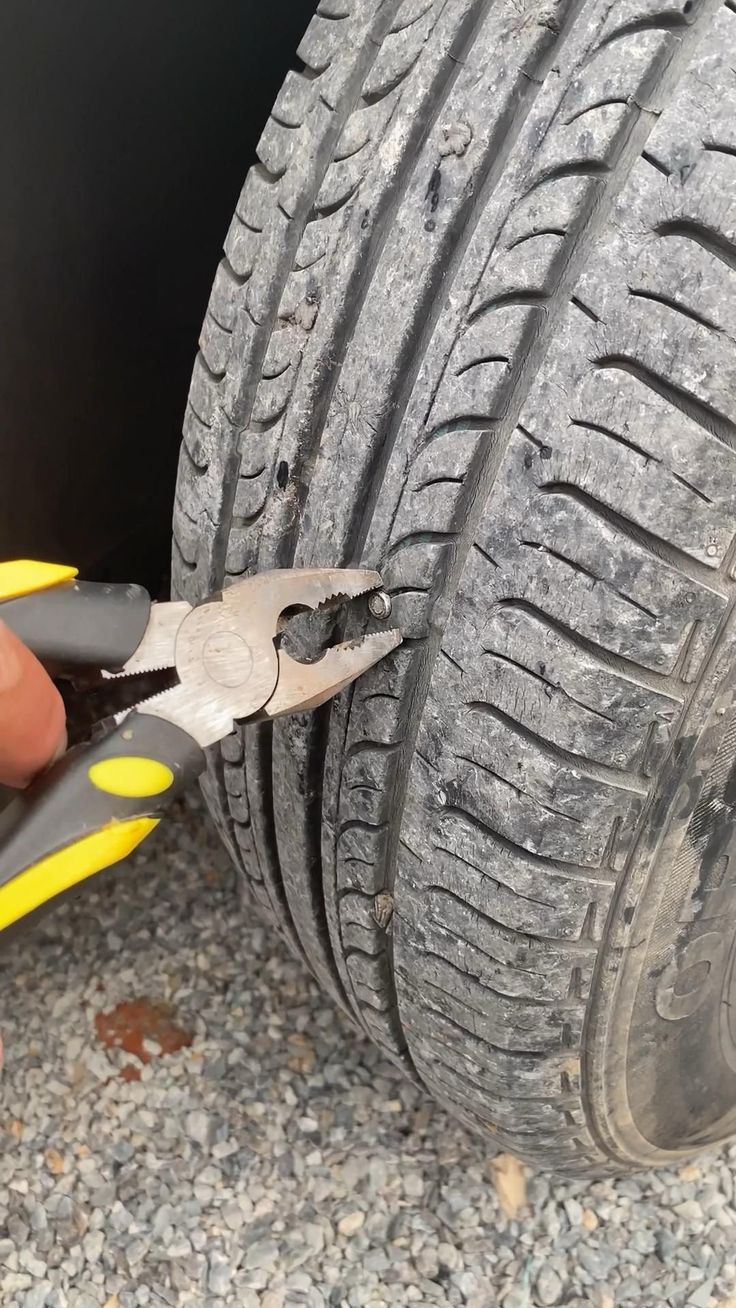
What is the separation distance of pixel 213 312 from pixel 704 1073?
837mm

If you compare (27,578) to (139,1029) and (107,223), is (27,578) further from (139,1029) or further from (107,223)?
(139,1029)

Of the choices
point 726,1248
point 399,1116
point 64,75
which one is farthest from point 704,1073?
point 64,75

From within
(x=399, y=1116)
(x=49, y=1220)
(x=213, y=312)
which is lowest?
(x=49, y=1220)

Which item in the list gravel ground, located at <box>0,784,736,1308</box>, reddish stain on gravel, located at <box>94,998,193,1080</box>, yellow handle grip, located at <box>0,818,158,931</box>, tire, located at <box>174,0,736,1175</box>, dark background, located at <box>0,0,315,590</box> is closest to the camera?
tire, located at <box>174,0,736,1175</box>

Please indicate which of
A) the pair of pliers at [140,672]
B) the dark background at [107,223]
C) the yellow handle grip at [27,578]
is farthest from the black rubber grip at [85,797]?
the dark background at [107,223]

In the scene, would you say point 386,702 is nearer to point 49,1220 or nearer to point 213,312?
point 213,312

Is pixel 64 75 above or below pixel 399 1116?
above

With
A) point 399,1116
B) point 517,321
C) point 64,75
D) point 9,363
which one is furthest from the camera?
point 399,1116

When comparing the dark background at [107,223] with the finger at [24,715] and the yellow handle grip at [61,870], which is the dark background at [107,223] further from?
the yellow handle grip at [61,870]

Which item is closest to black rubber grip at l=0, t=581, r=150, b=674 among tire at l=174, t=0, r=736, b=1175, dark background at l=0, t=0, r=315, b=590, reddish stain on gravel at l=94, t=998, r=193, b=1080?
tire at l=174, t=0, r=736, b=1175

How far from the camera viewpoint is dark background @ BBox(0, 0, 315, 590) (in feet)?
3.34

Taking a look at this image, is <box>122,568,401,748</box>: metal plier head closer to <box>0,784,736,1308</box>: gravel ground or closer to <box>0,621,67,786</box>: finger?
<box>0,621,67,786</box>: finger

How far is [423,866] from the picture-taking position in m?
0.86

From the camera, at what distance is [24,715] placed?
0.79 m
